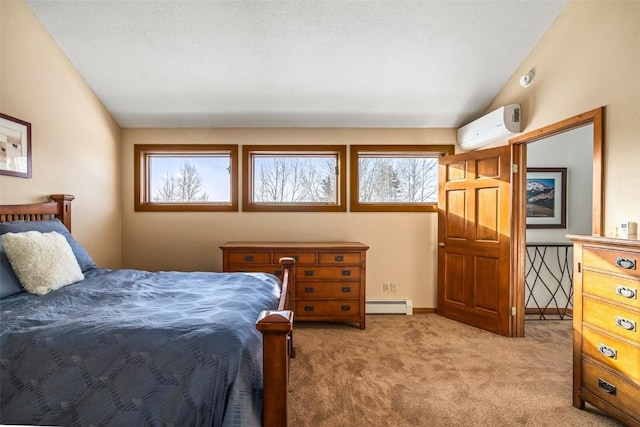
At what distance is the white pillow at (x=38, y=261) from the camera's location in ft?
6.00

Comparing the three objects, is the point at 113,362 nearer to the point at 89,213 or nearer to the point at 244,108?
the point at 89,213

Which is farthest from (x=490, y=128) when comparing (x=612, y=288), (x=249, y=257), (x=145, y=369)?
(x=145, y=369)

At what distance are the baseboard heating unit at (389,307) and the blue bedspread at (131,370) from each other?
2.64 m

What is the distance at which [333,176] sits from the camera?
12.9 ft

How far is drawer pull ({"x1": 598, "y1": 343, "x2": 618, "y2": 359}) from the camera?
175 cm

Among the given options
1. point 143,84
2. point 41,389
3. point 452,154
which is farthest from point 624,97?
point 143,84

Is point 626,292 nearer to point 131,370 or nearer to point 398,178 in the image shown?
point 131,370

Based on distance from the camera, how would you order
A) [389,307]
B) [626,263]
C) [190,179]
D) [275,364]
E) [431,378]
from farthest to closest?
[190,179], [389,307], [431,378], [626,263], [275,364]

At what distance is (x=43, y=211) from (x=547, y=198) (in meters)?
5.32

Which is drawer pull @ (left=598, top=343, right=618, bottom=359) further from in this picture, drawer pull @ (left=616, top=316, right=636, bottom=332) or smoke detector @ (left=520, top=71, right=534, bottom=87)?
smoke detector @ (left=520, top=71, right=534, bottom=87)

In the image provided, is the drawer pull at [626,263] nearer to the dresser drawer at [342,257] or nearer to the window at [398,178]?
the dresser drawer at [342,257]

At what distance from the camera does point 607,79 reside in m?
2.16

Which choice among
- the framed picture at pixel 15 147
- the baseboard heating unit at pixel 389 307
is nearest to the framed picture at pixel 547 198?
the baseboard heating unit at pixel 389 307

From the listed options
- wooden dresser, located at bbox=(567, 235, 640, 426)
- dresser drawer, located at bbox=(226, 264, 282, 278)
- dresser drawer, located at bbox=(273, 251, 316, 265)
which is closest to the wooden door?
wooden dresser, located at bbox=(567, 235, 640, 426)
